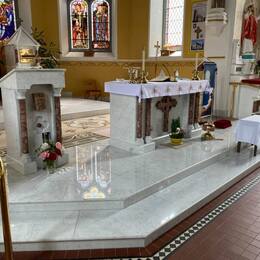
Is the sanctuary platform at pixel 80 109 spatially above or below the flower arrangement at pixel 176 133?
below

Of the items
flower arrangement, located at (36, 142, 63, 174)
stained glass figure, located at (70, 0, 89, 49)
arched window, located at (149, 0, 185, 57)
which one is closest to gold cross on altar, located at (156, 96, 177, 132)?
flower arrangement, located at (36, 142, 63, 174)

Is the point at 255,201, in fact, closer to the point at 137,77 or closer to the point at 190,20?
the point at 137,77

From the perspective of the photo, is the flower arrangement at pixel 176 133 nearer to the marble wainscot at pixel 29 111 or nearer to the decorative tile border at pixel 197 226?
the decorative tile border at pixel 197 226

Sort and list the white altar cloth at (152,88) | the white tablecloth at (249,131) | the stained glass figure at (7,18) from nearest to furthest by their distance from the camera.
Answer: the white altar cloth at (152,88) < the white tablecloth at (249,131) < the stained glass figure at (7,18)

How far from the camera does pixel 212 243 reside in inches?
106

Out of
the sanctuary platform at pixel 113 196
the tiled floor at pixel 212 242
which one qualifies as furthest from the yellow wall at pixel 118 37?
the tiled floor at pixel 212 242

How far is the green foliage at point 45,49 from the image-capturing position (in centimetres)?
930

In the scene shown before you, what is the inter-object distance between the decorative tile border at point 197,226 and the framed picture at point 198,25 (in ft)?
19.3

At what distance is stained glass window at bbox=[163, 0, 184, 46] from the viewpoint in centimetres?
976

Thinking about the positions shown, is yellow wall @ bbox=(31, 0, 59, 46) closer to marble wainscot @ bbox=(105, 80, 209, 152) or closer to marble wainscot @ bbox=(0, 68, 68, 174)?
marble wainscot @ bbox=(105, 80, 209, 152)

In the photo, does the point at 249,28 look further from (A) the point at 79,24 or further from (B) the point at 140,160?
(A) the point at 79,24

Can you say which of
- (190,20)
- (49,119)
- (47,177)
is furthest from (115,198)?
(190,20)

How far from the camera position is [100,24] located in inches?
414

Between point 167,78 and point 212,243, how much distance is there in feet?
10.2
